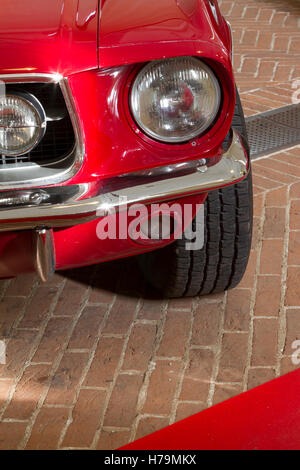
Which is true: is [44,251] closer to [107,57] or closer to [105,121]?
[105,121]

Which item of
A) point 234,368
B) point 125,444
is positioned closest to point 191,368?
point 234,368

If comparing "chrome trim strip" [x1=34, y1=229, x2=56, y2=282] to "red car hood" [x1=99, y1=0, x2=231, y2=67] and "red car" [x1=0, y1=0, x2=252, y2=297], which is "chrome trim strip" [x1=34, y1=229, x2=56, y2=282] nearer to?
"red car" [x1=0, y1=0, x2=252, y2=297]

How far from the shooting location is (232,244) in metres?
2.50

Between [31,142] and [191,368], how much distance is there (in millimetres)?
963

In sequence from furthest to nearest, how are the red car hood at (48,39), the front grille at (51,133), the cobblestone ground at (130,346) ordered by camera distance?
the cobblestone ground at (130,346)
the front grille at (51,133)
the red car hood at (48,39)

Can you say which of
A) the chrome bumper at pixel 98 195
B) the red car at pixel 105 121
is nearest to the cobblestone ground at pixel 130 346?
the red car at pixel 105 121

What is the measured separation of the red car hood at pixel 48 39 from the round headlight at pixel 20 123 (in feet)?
0.37

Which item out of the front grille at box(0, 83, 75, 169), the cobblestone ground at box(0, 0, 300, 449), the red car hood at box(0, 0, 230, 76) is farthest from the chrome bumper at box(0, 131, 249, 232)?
the cobblestone ground at box(0, 0, 300, 449)

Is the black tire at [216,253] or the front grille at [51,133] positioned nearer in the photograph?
the front grille at [51,133]

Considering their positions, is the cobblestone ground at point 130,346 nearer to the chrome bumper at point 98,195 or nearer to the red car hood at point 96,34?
the chrome bumper at point 98,195

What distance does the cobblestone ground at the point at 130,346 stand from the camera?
86.1 inches
